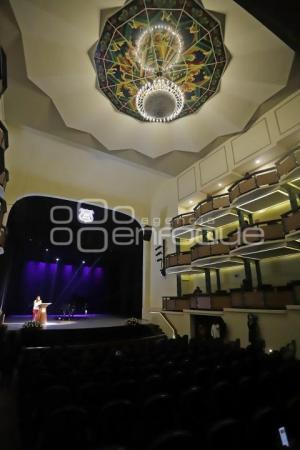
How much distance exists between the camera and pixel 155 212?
611 inches

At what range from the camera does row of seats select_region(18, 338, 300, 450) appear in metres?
1.57

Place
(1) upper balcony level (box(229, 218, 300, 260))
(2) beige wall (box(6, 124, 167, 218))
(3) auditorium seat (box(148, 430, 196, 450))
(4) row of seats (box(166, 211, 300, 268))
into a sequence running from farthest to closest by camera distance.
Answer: (2) beige wall (box(6, 124, 167, 218))
(1) upper balcony level (box(229, 218, 300, 260))
(4) row of seats (box(166, 211, 300, 268))
(3) auditorium seat (box(148, 430, 196, 450))

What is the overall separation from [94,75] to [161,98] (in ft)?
8.88

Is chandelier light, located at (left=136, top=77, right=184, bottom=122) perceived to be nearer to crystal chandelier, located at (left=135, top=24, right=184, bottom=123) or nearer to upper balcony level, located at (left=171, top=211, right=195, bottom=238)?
crystal chandelier, located at (left=135, top=24, right=184, bottom=123)

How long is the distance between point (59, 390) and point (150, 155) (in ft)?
36.3

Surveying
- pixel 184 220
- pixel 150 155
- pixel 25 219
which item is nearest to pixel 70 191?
pixel 25 219

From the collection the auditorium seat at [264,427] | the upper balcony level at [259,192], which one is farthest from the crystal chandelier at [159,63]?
the auditorium seat at [264,427]

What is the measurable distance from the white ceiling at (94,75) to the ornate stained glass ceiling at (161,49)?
33 cm

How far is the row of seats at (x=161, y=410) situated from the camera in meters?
1.57

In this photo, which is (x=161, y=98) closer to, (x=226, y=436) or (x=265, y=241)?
(x=265, y=241)

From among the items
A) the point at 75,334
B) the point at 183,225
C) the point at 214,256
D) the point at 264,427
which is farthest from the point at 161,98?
the point at 75,334

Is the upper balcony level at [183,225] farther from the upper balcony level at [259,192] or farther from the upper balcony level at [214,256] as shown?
the upper balcony level at [259,192]

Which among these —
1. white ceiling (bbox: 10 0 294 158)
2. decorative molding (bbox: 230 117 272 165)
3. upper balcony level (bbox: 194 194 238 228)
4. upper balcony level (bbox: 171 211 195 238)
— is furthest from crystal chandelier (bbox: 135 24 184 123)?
upper balcony level (bbox: 171 211 195 238)

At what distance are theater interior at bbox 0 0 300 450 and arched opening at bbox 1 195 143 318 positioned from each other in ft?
0.44
